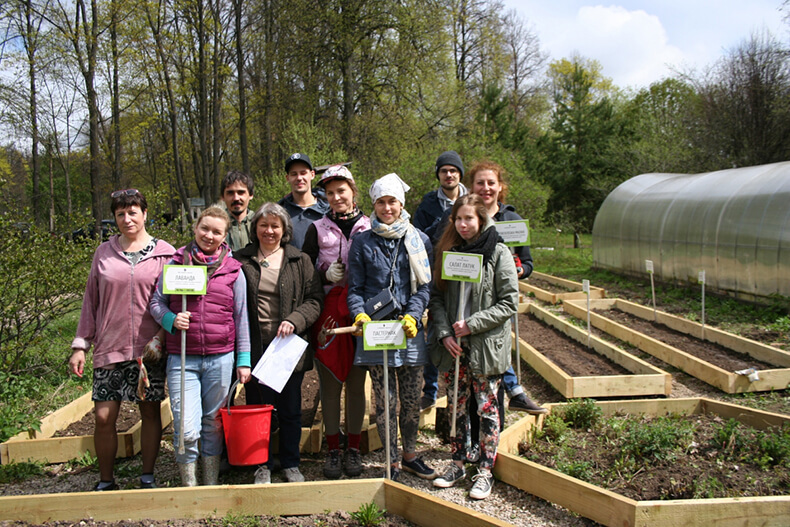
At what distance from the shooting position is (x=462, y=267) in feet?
10.7

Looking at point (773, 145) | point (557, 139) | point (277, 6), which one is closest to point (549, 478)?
point (277, 6)

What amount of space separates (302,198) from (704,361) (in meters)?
4.43

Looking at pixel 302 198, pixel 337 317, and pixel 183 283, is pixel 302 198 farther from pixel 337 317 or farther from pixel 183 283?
pixel 183 283

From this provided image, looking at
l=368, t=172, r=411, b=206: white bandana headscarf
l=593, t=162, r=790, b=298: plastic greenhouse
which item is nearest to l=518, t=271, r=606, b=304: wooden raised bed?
l=593, t=162, r=790, b=298: plastic greenhouse

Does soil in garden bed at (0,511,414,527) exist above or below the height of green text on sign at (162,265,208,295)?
below

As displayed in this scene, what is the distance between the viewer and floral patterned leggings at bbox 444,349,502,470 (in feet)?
11.1

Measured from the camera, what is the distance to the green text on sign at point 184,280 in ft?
9.96

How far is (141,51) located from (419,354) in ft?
57.4

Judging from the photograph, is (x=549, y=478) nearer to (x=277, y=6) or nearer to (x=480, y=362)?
(x=480, y=362)

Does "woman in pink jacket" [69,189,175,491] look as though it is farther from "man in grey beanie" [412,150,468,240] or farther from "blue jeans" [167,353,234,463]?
"man in grey beanie" [412,150,468,240]

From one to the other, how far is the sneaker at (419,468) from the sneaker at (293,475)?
2.18ft

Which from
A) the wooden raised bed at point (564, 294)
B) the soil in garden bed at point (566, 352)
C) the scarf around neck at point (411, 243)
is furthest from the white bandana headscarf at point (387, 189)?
the wooden raised bed at point (564, 294)

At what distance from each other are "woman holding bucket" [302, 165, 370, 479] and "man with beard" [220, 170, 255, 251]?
1.83 ft

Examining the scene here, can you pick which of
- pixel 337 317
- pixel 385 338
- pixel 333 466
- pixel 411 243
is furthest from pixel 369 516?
pixel 411 243
